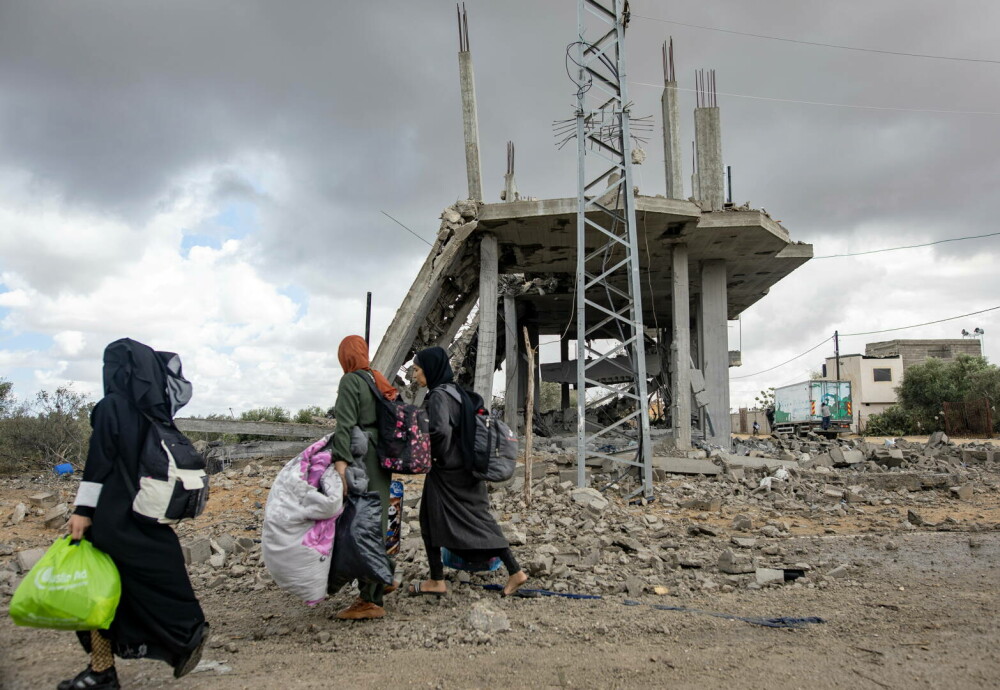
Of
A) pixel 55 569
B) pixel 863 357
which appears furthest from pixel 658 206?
pixel 863 357

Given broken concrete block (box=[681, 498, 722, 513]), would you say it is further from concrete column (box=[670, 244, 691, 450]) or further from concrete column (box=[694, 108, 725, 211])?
concrete column (box=[694, 108, 725, 211])

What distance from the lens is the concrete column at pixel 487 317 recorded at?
12555 mm

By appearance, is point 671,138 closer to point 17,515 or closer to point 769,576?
point 769,576

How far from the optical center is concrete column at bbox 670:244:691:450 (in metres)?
13.6

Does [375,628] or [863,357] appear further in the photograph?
[863,357]

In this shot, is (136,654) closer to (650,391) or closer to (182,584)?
(182,584)

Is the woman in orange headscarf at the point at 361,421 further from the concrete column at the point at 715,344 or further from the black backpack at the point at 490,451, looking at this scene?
the concrete column at the point at 715,344

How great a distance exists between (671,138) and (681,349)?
14.8 ft

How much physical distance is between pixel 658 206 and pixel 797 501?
218 inches

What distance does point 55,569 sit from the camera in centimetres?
279

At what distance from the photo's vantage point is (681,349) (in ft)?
46.2

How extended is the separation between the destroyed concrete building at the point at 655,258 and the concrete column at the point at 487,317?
0.07 feet

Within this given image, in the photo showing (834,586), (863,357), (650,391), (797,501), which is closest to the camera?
(834,586)

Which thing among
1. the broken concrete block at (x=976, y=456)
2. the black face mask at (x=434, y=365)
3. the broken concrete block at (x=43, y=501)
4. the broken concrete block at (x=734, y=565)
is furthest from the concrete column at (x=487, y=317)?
the broken concrete block at (x=976, y=456)
